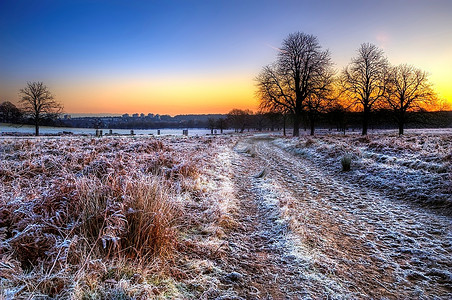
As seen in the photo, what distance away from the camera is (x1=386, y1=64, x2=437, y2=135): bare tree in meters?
33.3

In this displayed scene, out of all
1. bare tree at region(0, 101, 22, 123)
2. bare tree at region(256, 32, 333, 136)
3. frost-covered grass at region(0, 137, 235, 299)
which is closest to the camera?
frost-covered grass at region(0, 137, 235, 299)

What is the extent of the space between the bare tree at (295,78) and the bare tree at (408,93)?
493 inches

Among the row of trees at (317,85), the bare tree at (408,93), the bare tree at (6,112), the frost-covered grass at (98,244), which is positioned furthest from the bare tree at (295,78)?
the bare tree at (6,112)

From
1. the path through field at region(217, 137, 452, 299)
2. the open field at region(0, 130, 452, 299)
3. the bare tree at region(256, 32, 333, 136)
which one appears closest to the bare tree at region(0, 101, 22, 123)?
the bare tree at region(256, 32, 333, 136)

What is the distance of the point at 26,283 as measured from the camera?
1.82 m

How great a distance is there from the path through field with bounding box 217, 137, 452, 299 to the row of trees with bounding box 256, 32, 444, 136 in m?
26.5

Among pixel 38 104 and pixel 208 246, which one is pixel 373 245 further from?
pixel 38 104

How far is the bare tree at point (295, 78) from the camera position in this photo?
29422 mm

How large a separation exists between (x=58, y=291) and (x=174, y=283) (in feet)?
3.47

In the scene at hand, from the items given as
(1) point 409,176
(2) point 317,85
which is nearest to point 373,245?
(1) point 409,176

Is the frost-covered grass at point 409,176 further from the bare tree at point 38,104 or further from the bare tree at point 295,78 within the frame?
the bare tree at point 38,104

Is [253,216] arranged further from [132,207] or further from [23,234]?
[23,234]

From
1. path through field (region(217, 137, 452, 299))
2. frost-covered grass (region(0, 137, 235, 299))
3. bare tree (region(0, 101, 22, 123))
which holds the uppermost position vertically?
bare tree (region(0, 101, 22, 123))

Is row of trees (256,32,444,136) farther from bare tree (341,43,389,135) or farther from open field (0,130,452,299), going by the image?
open field (0,130,452,299)
